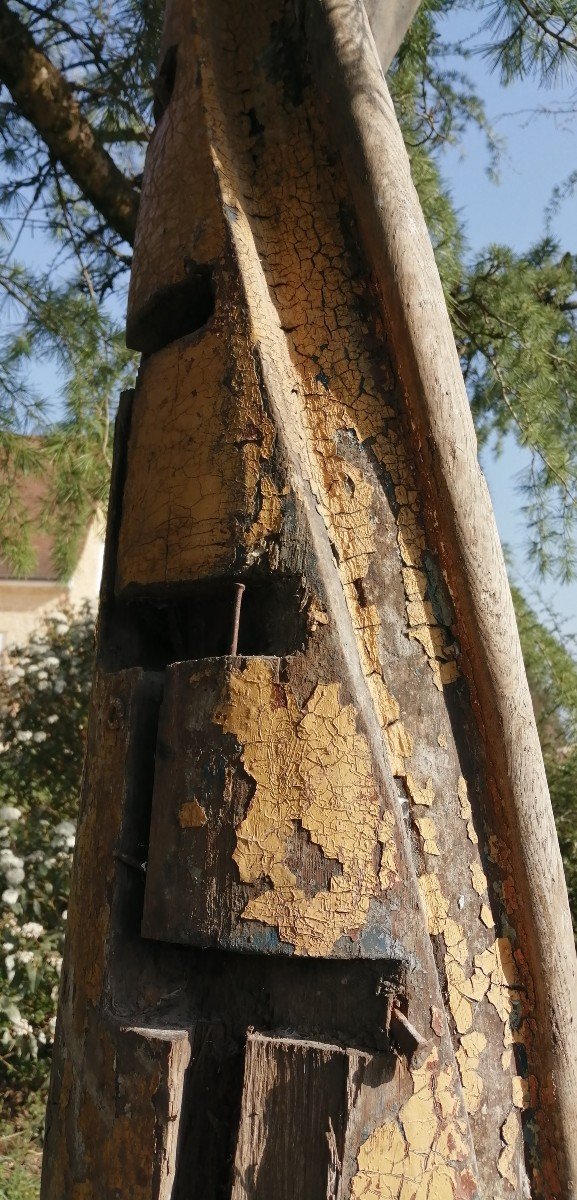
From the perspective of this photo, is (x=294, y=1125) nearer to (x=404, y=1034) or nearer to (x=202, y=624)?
(x=404, y=1034)

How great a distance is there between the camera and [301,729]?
0.88m

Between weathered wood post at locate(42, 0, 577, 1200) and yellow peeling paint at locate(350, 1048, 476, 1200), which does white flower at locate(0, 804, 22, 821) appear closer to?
weathered wood post at locate(42, 0, 577, 1200)

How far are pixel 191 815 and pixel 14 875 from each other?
298cm

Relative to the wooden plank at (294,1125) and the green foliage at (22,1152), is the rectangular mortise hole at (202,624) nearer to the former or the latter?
the wooden plank at (294,1125)

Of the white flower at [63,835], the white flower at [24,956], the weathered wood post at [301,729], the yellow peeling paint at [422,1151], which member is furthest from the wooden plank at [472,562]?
the white flower at [63,835]

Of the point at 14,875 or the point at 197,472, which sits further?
the point at 14,875

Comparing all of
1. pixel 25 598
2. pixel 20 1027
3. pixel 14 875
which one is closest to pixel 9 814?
pixel 14 875

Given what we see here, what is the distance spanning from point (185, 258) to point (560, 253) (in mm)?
2890

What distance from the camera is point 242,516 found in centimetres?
95

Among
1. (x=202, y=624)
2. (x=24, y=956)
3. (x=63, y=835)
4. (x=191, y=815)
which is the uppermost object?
(x=63, y=835)

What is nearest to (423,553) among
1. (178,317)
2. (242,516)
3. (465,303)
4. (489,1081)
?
(242,516)

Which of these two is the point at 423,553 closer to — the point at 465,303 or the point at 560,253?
the point at 465,303

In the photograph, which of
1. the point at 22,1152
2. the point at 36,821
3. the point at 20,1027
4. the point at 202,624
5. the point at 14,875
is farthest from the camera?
the point at 36,821

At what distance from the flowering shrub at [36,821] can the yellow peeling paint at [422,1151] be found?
287 cm
